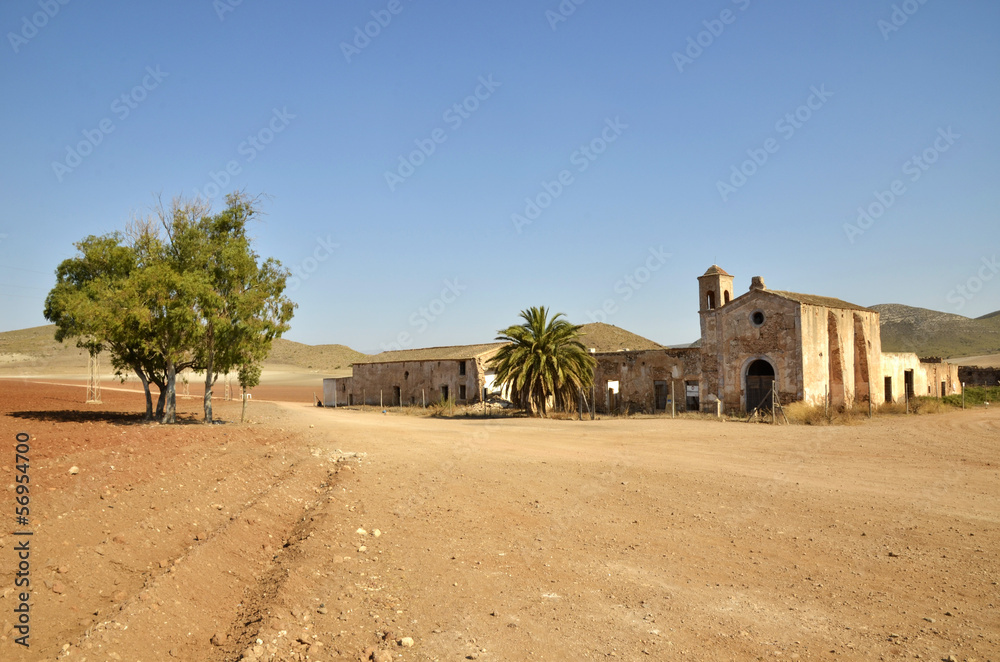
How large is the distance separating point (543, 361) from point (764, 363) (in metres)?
10.6

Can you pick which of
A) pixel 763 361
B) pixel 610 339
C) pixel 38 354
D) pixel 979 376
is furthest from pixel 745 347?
pixel 38 354

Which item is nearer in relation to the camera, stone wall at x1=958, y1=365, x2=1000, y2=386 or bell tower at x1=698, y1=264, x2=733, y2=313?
bell tower at x1=698, y1=264, x2=733, y2=313

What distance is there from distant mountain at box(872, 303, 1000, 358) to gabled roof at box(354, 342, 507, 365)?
91.6 metres

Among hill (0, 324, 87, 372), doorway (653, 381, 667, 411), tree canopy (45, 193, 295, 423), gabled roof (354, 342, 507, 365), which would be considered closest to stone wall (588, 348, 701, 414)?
doorway (653, 381, 667, 411)

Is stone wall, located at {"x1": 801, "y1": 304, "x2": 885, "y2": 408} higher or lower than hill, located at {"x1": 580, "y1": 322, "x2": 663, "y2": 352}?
lower

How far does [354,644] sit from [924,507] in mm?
10012

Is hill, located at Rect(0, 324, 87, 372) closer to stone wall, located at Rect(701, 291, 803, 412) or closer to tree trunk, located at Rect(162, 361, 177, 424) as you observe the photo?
tree trunk, located at Rect(162, 361, 177, 424)

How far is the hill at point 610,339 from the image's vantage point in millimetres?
55312

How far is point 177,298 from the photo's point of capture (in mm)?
21812

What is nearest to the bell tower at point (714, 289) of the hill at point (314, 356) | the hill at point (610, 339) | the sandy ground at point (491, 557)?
the sandy ground at point (491, 557)

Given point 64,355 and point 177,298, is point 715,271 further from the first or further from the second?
point 64,355

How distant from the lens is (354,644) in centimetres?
623

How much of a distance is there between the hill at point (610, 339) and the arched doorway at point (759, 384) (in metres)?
22.8

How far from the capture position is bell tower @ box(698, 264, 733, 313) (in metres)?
33.2
